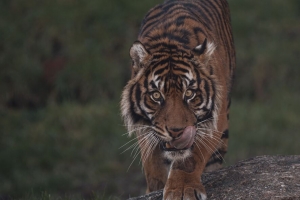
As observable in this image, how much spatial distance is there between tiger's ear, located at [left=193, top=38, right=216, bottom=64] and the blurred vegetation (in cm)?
443

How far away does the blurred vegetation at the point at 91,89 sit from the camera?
10102mm

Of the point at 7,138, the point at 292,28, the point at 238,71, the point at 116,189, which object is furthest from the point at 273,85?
the point at 7,138

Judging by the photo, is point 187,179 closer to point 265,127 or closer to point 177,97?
point 177,97

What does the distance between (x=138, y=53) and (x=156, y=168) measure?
2.96 ft

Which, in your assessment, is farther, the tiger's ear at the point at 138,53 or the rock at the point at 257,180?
the tiger's ear at the point at 138,53

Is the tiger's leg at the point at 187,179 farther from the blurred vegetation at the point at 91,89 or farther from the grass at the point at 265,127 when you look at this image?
the grass at the point at 265,127

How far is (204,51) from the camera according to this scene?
499 centimetres

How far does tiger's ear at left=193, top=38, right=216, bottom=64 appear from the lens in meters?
4.98

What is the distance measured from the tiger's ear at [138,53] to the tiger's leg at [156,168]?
0.65 metres

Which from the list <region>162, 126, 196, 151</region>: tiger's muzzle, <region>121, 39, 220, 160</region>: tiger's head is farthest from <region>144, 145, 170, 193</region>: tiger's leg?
<region>162, 126, 196, 151</region>: tiger's muzzle

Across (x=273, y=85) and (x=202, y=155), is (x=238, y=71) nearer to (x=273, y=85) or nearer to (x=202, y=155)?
(x=273, y=85)

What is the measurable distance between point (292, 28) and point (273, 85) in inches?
58.4

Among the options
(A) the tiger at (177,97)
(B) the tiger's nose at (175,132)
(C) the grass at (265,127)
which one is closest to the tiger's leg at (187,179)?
(A) the tiger at (177,97)

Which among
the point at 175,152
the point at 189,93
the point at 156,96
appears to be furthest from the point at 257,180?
the point at 156,96
